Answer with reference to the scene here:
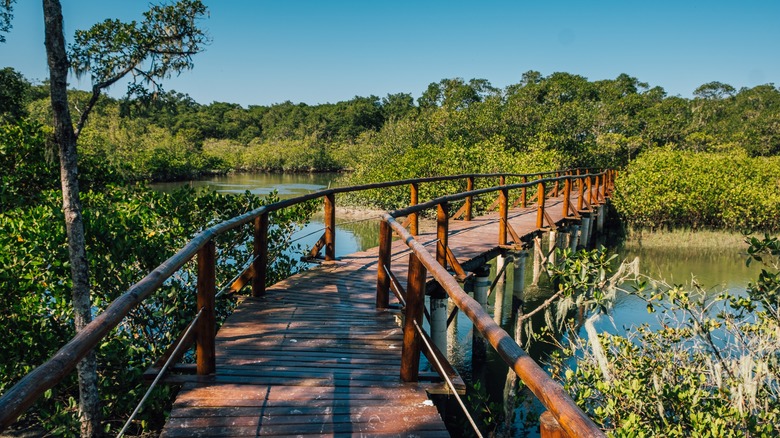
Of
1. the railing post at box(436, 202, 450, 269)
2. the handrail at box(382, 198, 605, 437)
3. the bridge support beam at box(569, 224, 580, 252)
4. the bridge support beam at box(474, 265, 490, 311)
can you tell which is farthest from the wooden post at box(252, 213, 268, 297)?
the bridge support beam at box(569, 224, 580, 252)

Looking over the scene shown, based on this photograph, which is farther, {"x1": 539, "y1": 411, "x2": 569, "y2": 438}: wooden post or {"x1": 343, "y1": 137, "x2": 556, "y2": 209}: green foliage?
{"x1": 343, "y1": 137, "x2": 556, "y2": 209}: green foliage

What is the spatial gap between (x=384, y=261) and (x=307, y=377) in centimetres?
139

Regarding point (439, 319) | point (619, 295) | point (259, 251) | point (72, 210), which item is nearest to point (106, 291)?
point (72, 210)

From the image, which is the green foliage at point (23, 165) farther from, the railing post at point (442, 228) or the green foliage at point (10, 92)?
the railing post at point (442, 228)

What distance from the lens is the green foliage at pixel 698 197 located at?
1959 centimetres

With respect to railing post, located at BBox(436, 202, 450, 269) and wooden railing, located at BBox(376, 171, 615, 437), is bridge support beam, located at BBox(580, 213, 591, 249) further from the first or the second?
railing post, located at BBox(436, 202, 450, 269)

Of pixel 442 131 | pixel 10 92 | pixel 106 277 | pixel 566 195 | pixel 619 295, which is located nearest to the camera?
pixel 106 277

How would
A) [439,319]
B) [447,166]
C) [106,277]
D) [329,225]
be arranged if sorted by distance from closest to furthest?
1. [106,277]
2. [329,225]
3. [439,319]
4. [447,166]

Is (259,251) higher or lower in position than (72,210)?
lower

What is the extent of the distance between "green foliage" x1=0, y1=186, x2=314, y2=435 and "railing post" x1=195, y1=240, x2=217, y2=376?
2.05 m

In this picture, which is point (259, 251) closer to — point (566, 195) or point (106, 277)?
point (106, 277)

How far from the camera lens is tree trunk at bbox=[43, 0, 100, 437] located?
4.62 metres

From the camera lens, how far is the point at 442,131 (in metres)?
27.1

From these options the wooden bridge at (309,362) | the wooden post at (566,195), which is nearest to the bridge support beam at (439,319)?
the wooden bridge at (309,362)
